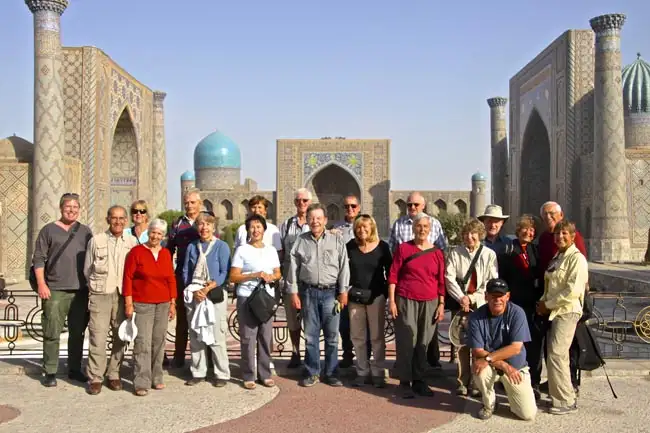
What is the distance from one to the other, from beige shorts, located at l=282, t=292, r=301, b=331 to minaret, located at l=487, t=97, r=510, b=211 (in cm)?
2206

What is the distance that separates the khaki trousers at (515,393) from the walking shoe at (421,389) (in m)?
0.41

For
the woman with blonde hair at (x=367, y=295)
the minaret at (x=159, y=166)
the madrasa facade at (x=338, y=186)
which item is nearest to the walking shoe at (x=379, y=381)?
the woman with blonde hair at (x=367, y=295)

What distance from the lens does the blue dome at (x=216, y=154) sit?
4072 centimetres

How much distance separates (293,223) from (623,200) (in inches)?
568

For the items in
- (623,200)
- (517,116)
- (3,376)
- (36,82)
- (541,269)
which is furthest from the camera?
(517,116)

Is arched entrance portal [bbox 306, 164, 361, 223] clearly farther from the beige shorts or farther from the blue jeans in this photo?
the blue jeans

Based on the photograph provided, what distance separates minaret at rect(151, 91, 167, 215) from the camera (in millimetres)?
17672

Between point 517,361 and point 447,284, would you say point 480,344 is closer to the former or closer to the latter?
point 517,361

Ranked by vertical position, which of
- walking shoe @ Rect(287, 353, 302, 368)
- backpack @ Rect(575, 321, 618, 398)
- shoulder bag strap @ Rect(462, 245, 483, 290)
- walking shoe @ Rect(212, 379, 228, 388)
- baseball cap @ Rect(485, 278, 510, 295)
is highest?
shoulder bag strap @ Rect(462, 245, 483, 290)

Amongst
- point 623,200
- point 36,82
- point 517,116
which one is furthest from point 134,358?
point 517,116

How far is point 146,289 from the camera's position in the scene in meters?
4.17

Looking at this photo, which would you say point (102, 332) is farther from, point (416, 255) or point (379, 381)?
point (416, 255)

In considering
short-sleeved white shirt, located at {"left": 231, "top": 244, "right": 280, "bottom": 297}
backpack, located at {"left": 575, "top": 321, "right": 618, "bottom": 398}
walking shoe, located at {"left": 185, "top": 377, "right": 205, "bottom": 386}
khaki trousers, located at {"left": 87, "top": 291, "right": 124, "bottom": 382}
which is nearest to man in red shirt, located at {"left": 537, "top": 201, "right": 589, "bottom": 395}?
backpack, located at {"left": 575, "top": 321, "right": 618, "bottom": 398}

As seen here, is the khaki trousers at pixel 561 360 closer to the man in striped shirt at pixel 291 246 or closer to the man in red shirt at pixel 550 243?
the man in red shirt at pixel 550 243
